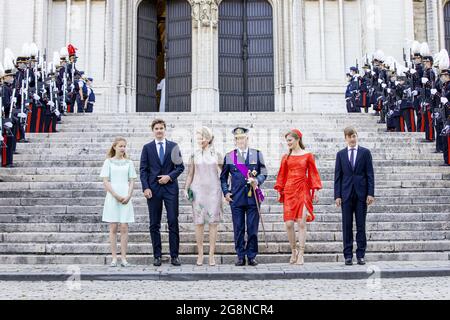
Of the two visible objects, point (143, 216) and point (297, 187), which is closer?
point (297, 187)

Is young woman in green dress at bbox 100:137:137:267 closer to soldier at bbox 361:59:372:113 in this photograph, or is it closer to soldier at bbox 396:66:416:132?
soldier at bbox 396:66:416:132

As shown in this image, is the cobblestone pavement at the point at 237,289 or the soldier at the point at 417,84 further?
the soldier at the point at 417,84

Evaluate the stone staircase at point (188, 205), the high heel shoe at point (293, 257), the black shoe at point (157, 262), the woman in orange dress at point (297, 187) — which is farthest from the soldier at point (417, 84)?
the black shoe at point (157, 262)

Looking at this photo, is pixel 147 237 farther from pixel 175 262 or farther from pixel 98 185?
pixel 98 185

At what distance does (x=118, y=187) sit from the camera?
27.6ft

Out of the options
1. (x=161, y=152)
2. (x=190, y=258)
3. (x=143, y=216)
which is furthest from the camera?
(x=143, y=216)

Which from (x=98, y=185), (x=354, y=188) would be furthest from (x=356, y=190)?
(x=98, y=185)

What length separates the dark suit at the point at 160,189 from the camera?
325 inches

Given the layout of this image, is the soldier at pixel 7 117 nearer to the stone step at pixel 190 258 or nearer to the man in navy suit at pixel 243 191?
the stone step at pixel 190 258

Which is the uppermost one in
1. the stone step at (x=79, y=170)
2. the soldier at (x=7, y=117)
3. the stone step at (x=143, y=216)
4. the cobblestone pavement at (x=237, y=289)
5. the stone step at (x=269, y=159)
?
the soldier at (x=7, y=117)

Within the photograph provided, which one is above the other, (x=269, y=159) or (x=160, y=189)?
(x=269, y=159)

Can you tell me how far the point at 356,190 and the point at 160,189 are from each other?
8.69 ft

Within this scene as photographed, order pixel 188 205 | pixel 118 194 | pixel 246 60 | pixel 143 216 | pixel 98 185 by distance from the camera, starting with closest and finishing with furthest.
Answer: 1. pixel 118 194
2. pixel 143 216
3. pixel 188 205
4. pixel 98 185
5. pixel 246 60

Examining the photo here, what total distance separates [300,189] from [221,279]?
1753mm
